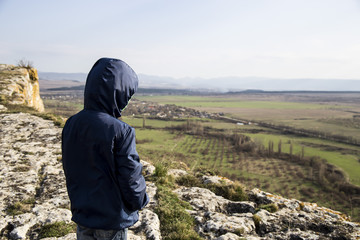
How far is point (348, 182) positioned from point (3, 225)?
182ft

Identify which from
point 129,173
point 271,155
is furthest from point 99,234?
point 271,155

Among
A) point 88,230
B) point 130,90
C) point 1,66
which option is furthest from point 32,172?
point 1,66

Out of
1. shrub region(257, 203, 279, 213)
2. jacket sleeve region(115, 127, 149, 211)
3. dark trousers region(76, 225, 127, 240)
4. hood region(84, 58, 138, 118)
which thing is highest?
hood region(84, 58, 138, 118)

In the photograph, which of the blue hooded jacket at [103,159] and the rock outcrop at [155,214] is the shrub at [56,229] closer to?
the rock outcrop at [155,214]

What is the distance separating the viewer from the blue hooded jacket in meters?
2.43

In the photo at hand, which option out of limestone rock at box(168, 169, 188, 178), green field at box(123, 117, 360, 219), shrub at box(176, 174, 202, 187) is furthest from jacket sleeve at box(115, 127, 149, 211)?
green field at box(123, 117, 360, 219)

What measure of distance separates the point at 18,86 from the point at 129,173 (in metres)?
17.4

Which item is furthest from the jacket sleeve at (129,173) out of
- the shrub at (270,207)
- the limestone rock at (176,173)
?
the limestone rock at (176,173)

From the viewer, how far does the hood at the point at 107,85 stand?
2531 mm

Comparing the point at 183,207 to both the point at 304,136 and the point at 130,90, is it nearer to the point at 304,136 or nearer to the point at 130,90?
the point at 130,90

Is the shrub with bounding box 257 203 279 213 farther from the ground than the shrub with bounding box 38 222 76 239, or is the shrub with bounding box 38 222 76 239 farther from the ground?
the shrub with bounding box 38 222 76 239

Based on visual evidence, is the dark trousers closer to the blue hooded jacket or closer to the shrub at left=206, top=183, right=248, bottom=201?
the blue hooded jacket

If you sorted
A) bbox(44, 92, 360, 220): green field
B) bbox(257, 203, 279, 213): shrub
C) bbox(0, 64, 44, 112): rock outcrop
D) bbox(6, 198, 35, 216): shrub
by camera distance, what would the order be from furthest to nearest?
bbox(44, 92, 360, 220): green field
bbox(0, 64, 44, 112): rock outcrop
bbox(257, 203, 279, 213): shrub
bbox(6, 198, 35, 216): shrub

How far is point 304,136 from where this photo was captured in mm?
85500
